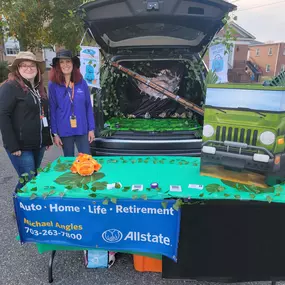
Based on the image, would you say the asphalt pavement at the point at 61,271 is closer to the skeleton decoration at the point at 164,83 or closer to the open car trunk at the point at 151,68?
the open car trunk at the point at 151,68

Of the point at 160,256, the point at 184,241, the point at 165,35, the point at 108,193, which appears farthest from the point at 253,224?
the point at 165,35

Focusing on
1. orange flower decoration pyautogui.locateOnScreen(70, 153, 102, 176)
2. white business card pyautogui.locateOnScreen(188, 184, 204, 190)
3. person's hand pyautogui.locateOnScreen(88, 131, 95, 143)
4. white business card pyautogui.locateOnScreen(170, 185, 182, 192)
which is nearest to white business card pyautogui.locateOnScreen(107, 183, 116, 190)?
orange flower decoration pyautogui.locateOnScreen(70, 153, 102, 176)

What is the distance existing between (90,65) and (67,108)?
61 cm

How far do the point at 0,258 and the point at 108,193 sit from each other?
131cm

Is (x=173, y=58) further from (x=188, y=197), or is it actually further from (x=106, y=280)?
(x=106, y=280)

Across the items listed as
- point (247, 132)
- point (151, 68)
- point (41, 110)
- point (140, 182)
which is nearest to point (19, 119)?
point (41, 110)

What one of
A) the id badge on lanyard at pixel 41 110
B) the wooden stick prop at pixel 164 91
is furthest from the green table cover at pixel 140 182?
the wooden stick prop at pixel 164 91

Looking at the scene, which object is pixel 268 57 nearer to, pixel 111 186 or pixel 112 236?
pixel 111 186

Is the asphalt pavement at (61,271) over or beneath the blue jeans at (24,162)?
beneath

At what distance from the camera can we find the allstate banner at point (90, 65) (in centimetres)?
289

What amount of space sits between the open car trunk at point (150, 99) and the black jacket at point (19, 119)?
→ 2.34 feet

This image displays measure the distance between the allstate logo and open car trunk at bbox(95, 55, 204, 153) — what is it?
1442mm

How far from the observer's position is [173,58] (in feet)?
11.5

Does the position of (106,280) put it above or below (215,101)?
below
